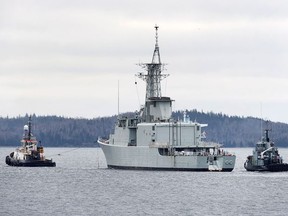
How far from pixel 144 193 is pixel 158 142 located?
93.7 ft

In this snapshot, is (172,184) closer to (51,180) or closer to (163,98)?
(51,180)

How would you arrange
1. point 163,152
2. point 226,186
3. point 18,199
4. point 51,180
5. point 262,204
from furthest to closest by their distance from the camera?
point 163,152
point 51,180
point 226,186
point 18,199
point 262,204

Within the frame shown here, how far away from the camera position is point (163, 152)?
120 meters

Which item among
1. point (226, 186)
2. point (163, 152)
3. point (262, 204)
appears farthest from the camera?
point (163, 152)

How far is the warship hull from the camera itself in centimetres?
11731

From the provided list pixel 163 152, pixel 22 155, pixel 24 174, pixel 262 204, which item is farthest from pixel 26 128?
pixel 262 204

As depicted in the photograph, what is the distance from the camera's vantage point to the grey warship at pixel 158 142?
11838 centimetres

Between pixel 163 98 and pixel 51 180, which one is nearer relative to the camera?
pixel 51 180

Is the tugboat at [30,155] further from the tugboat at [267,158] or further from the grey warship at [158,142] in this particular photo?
the tugboat at [267,158]

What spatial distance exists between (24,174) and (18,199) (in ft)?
120

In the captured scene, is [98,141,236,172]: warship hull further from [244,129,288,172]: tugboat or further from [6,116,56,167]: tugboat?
[6,116,56,167]: tugboat

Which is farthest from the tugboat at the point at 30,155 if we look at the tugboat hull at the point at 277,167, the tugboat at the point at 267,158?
the tugboat hull at the point at 277,167

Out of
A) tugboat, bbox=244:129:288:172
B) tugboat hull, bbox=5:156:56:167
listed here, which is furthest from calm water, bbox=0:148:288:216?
tugboat hull, bbox=5:156:56:167

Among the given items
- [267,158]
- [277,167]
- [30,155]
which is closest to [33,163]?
[30,155]
